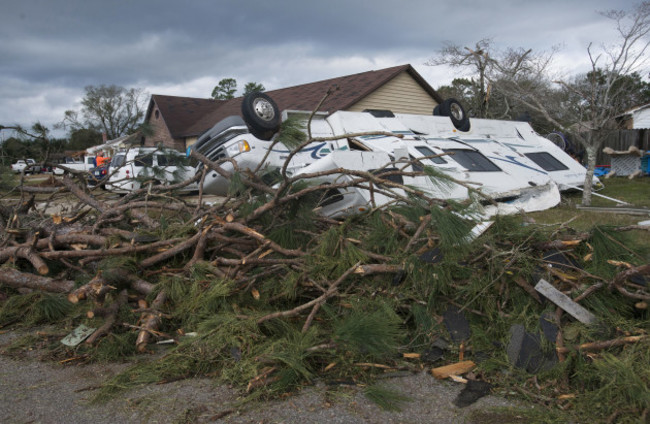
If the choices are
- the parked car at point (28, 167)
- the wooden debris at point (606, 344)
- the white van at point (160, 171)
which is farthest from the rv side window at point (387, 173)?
the parked car at point (28, 167)

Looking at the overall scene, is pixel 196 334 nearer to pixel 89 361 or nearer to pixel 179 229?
A: pixel 89 361

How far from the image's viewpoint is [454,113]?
10680 mm

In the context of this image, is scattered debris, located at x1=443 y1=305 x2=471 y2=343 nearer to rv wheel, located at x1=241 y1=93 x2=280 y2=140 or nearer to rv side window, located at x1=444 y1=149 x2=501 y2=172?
rv wheel, located at x1=241 y1=93 x2=280 y2=140

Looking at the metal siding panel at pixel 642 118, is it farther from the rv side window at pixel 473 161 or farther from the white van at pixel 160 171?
the white van at pixel 160 171

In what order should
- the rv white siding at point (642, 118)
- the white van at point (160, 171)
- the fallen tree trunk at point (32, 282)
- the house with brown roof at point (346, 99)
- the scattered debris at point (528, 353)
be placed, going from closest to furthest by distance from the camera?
1. the scattered debris at point (528, 353)
2. the fallen tree trunk at point (32, 282)
3. the white van at point (160, 171)
4. the house with brown roof at point (346, 99)
5. the rv white siding at point (642, 118)

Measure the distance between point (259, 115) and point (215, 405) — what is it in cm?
419

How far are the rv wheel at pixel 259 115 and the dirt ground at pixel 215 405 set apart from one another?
354 cm

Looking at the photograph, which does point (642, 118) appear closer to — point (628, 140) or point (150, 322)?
point (628, 140)

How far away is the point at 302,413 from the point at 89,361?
1.84 metres

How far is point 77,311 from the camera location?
431 cm

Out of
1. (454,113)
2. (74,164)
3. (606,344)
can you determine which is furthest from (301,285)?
(74,164)

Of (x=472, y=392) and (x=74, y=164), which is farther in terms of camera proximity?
(x=74, y=164)

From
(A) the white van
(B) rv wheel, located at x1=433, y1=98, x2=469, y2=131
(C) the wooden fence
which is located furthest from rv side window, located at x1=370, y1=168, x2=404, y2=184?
(C) the wooden fence

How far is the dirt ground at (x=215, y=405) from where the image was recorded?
2.71 meters
